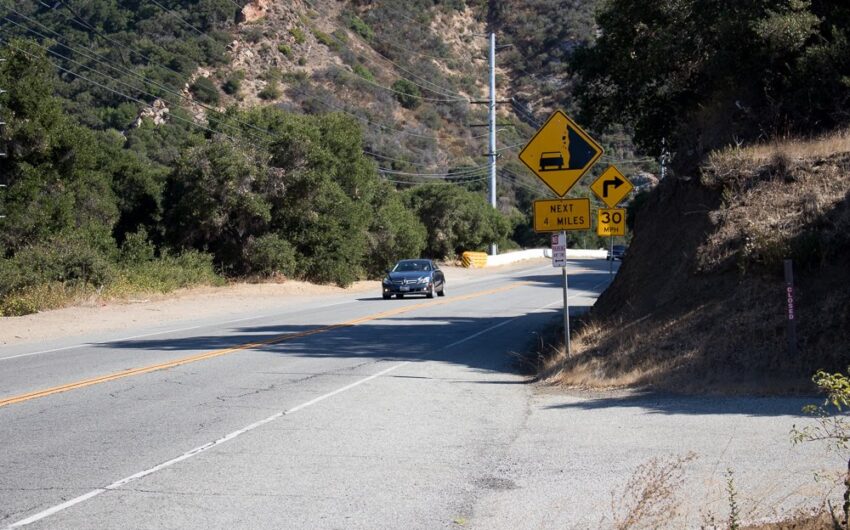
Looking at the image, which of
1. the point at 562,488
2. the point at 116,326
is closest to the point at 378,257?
the point at 116,326

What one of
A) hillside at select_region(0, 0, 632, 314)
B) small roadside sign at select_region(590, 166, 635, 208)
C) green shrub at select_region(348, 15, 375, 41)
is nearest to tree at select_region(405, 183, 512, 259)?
hillside at select_region(0, 0, 632, 314)

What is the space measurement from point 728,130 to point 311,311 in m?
16.6

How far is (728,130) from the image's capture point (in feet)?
57.8

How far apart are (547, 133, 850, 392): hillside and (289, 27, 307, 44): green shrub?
88297mm

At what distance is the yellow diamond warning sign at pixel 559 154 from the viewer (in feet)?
47.0

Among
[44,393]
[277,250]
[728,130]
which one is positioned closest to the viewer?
[44,393]

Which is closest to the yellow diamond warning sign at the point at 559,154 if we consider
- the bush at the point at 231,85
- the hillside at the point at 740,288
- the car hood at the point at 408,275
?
the hillside at the point at 740,288

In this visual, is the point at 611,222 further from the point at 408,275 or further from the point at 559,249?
the point at 408,275

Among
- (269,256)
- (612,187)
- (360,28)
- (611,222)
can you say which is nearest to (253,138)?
(269,256)

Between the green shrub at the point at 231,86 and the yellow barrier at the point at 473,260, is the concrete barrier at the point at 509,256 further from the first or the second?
the green shrub at the point at 231,86

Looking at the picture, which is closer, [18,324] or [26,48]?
[18,324]

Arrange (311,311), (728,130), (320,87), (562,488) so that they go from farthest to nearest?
(320,87) < (311,311) < (728,130) < (562,488)

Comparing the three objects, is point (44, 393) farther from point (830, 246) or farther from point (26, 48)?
point (26, 48)

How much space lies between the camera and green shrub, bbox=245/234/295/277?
42.0 meters
